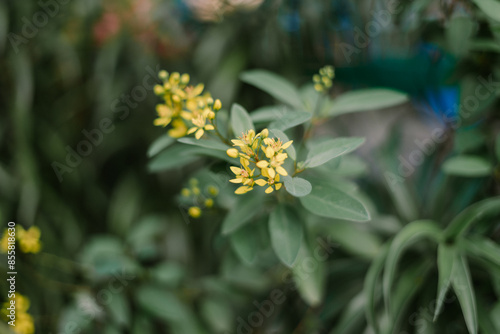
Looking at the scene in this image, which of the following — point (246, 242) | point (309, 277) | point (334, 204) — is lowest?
point (309, 277)

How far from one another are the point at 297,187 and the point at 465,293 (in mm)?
427

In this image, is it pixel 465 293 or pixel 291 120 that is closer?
pixel 291 120

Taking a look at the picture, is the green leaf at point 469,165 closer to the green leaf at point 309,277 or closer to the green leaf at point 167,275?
the green leaf at point 309,277

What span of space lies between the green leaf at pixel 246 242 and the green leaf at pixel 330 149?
9.0 inches

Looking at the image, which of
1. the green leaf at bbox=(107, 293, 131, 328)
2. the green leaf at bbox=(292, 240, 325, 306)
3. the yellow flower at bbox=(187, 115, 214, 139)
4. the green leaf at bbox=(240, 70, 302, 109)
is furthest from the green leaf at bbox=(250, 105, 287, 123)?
the green leaf at bbox=(107, 293, 131, 328)

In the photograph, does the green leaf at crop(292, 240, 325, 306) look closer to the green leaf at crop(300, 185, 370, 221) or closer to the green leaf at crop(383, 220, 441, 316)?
the green leaf at crop(383, 220, 441, 316)

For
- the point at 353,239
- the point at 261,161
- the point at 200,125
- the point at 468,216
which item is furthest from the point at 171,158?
the point at 468,216

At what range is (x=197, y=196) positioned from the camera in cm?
81

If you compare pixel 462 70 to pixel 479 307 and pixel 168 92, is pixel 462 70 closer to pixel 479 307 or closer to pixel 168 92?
pixel 479 307

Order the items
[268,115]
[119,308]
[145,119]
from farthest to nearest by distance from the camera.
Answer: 1. [145,119]
2. [119,308]
3. [268,115]

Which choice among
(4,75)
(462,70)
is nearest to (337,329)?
(462,70)

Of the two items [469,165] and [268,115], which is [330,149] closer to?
[268,115]

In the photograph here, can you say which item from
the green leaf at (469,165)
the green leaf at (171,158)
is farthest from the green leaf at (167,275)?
the green leaf at (469,165)

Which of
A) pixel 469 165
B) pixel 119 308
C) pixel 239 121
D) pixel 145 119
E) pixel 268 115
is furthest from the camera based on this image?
pixel 145 119
